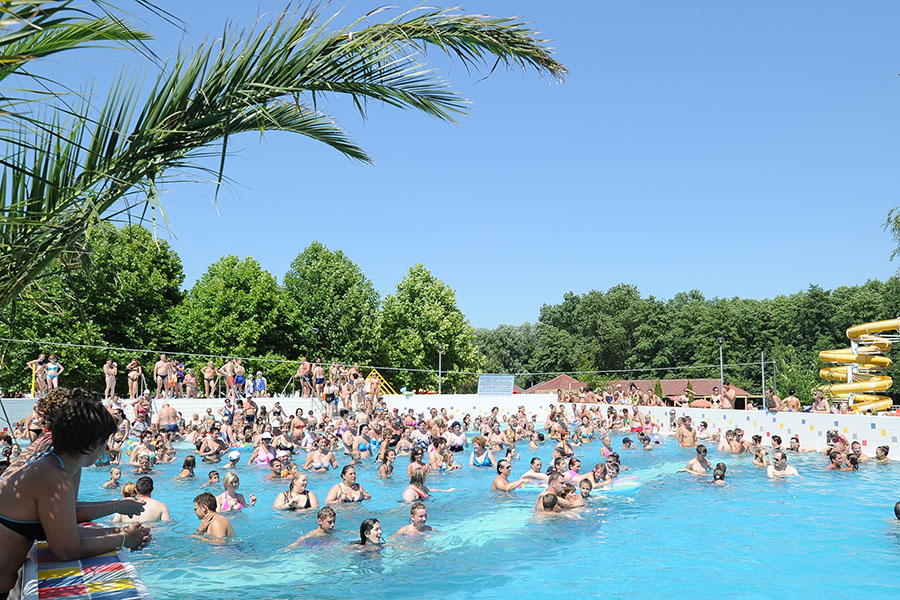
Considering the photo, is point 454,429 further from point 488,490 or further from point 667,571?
point 667,571

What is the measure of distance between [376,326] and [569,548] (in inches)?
1317

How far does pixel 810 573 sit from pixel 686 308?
6103 cm

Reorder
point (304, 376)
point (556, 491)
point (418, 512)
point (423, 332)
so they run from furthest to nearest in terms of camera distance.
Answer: point (423, 332)
point (304, 376)
point (556, 491)
point (418, 512)

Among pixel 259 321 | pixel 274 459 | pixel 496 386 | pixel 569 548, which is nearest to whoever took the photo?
pixel 569 548

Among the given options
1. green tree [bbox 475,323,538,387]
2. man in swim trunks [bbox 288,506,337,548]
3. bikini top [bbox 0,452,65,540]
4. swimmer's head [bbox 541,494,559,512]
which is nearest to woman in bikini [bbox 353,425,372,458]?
swimmer's head [bbox 541,494,559,512]

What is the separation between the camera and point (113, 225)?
138 inches

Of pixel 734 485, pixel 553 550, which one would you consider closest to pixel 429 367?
pixel 734 485

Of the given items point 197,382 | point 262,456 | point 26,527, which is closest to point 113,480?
point 262,456

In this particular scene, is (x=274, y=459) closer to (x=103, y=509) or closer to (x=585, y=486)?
(x=585, y=486)

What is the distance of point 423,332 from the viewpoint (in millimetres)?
47312

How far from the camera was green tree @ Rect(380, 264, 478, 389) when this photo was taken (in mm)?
45531

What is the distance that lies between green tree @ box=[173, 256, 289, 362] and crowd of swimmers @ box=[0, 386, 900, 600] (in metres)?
11.9

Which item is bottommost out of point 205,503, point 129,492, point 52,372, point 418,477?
point 418,477

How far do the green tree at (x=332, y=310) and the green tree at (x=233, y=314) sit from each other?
148cm
